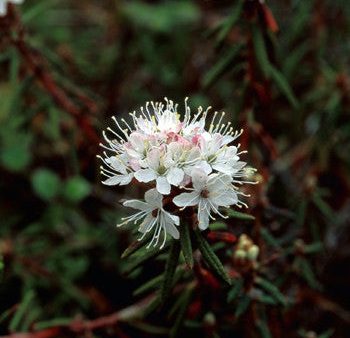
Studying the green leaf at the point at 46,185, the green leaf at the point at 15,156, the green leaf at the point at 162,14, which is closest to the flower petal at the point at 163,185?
the green leaf at the point at 46,185

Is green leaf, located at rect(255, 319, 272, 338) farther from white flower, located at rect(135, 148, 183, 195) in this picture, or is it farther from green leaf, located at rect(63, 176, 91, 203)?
green leaf, located at rect(63, 176, 91, 203)

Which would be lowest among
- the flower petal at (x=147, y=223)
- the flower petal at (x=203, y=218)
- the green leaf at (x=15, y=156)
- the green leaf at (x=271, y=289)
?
the green leaf at (x=271, y=289)

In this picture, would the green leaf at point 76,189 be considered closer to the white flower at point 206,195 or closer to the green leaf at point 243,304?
the green leaf at point 243,304

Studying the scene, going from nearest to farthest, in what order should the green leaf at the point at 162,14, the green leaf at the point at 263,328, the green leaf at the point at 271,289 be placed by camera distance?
the green leaf at the point at 271,289 → the green leaf at the point at 263,328 → the green leaf at the point at 162,14

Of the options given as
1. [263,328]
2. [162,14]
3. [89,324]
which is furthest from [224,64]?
[162,14]

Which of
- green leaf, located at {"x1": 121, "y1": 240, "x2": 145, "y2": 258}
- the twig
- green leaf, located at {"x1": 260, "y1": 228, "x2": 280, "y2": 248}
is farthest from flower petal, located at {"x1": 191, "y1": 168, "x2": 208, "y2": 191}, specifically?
the twig

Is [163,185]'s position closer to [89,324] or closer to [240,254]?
[240,254]

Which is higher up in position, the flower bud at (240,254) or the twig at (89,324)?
the twig at (89,324)
